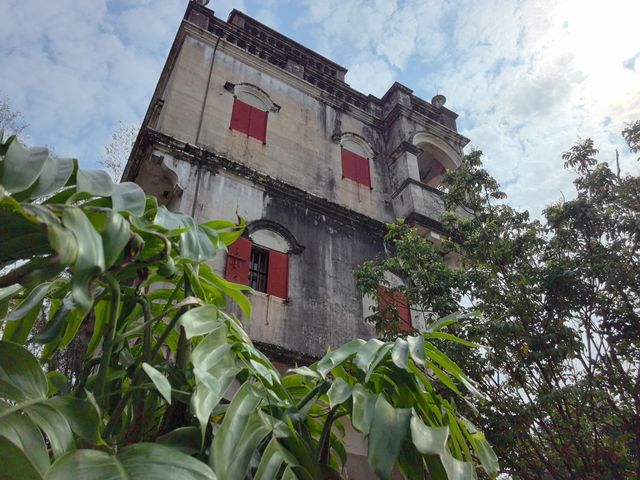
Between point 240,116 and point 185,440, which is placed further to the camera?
point 240,116

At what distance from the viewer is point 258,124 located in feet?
32.3

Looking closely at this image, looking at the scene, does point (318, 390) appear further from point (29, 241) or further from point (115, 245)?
point (29, 241)

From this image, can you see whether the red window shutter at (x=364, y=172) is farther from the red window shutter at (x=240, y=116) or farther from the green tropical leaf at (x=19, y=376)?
the green tropical leaf at (x=19, y=376)

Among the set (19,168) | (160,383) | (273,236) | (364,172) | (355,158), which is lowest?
(160,383)

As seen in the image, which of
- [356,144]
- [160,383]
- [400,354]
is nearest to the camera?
[160,383]

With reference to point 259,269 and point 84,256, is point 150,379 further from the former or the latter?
point 259,269

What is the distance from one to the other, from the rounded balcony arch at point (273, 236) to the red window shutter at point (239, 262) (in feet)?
1.16

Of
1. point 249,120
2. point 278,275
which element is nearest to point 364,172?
point 249,120

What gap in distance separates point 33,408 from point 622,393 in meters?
6.22

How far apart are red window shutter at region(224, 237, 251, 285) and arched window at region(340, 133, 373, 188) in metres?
3.51

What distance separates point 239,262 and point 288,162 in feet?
9.86

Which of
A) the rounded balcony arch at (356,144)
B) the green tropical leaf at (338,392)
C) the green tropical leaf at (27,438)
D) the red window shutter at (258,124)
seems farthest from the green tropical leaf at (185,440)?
the rounded balcony arch at (356,144)

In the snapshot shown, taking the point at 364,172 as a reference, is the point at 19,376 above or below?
below

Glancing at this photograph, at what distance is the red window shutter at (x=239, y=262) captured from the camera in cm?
730
